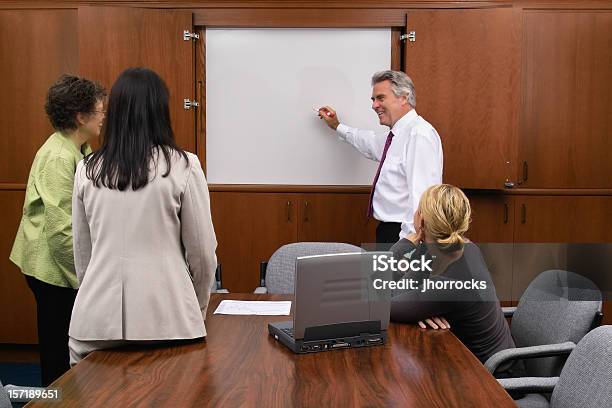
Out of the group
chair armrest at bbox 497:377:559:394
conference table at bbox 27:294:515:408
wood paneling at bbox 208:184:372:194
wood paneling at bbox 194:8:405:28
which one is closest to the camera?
conference table at bbox 27:294:515:408

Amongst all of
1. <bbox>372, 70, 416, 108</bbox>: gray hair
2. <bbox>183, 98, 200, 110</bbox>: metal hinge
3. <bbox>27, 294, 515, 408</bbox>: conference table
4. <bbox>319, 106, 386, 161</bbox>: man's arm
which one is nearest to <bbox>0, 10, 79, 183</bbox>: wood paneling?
<bbox>183, 98, 200, 110</bbox>: metal hinge

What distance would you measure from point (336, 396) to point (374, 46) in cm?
336

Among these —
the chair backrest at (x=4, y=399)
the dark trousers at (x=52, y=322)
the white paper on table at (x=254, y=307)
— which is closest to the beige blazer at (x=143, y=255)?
the chair backrest at (x=4, y=399)

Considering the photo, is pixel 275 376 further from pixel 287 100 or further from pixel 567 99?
pixel 567 99

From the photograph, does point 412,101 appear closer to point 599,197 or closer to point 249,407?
point 599,197

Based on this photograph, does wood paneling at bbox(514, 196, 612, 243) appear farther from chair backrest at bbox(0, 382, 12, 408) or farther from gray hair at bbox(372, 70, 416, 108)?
chair backrest at bbox(0, 382, 12, 408)

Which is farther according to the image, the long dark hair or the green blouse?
the green blouse

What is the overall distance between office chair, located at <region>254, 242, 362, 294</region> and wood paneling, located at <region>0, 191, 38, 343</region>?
219 centimetres

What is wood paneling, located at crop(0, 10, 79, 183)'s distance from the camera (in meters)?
4.92

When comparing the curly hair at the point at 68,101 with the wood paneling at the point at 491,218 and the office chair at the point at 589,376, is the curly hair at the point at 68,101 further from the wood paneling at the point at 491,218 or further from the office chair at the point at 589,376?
the wood paneling at the point at 491,218

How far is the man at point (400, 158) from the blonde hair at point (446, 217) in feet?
3.87

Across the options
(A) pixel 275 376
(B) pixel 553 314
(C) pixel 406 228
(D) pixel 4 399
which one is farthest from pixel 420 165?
(D) pixel 4 399

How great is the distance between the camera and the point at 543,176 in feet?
16.3

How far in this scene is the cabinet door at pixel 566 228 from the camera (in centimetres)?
488
